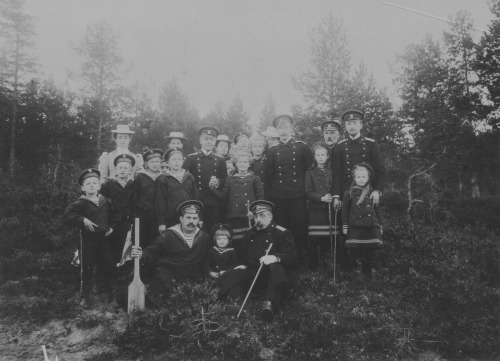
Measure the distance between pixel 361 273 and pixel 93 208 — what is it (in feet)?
13.4

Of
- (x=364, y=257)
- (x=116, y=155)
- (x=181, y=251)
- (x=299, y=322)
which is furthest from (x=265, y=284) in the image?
(x=116, y=155)

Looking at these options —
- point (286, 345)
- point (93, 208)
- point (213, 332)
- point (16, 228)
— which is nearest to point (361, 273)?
point (286, 345)

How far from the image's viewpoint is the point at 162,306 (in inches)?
195

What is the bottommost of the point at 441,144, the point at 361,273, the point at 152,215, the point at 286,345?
the point at 286,345

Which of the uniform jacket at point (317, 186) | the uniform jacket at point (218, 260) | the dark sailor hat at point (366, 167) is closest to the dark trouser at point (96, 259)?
the uniform jacket at point (218, 260)

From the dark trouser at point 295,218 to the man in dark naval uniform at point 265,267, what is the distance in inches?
31.3

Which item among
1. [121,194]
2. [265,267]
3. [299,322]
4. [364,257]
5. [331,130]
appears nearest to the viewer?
[299,322]

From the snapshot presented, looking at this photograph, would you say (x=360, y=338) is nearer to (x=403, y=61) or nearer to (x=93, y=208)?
(x=93, y=208)

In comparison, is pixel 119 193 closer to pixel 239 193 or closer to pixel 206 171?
pixel 206 171

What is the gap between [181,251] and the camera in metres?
5.52

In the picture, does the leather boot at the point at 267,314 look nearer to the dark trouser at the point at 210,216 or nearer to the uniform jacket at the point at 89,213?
the dark trouser at the point at 210,216

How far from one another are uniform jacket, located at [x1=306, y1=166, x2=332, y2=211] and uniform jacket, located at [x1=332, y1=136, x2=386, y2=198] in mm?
239

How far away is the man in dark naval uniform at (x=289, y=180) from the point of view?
20.9ft

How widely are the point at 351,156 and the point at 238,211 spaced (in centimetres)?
203
